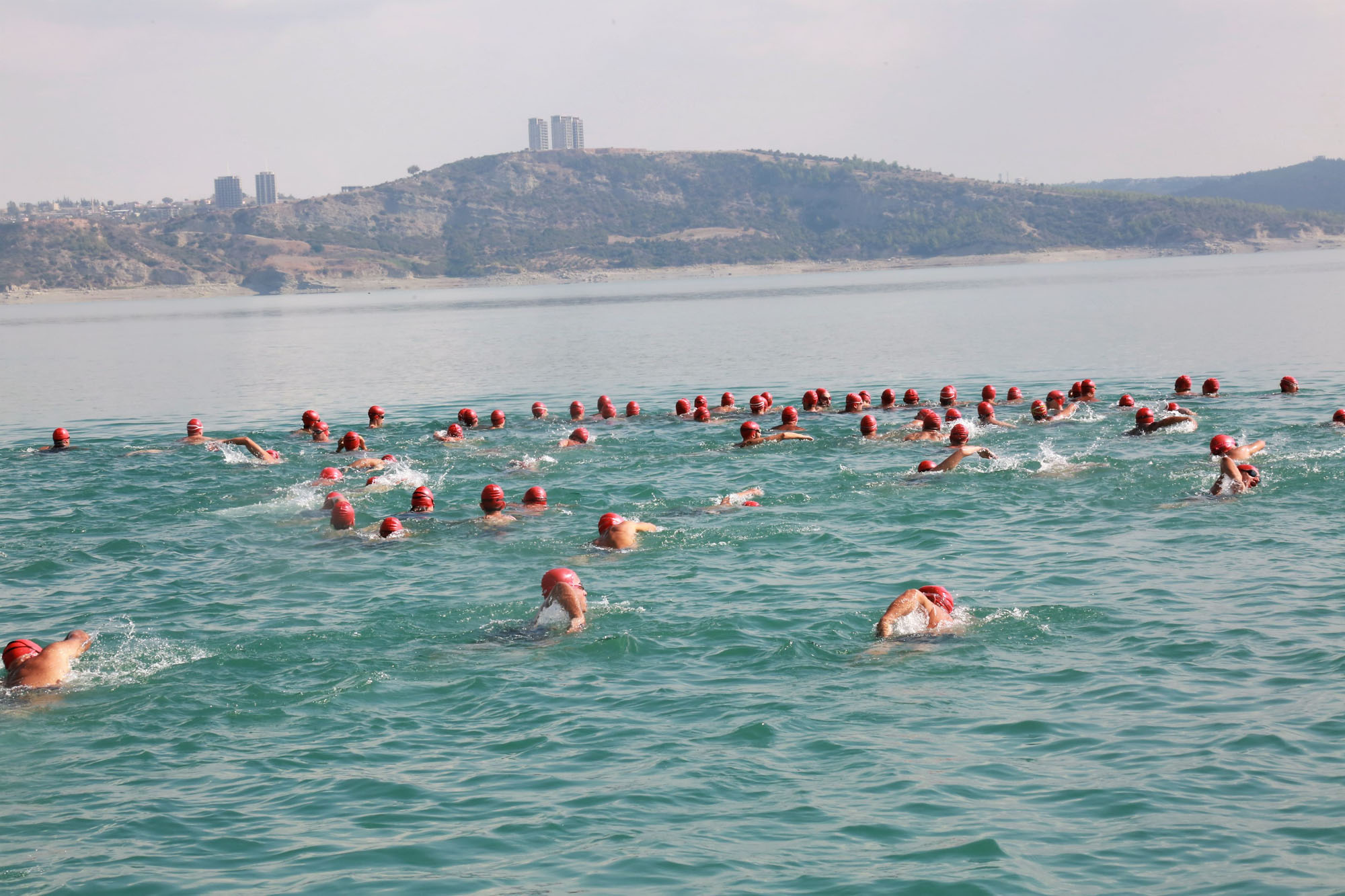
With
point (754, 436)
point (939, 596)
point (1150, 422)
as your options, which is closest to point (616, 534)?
point (939, 596)

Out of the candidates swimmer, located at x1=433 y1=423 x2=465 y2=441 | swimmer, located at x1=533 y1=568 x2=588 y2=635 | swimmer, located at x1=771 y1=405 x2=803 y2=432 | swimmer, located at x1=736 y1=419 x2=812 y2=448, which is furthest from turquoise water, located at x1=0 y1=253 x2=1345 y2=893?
swimmer, located at x1=736 y1=419 x2=812 y2=448

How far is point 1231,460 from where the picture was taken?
20.2m

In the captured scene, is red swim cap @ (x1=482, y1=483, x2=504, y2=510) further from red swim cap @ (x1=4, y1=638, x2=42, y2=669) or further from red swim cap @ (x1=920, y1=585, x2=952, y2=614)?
red swim cap @ (x1=920, y1=585, x2=952, y2=614)

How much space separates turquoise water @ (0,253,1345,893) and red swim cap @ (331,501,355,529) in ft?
2.70

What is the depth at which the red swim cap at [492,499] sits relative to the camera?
2019cm

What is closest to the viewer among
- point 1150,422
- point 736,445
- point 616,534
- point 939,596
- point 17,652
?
point 17,652

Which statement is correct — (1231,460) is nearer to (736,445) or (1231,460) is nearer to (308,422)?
(736,445)

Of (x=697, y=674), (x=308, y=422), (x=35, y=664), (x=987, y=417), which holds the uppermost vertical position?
(x=308, y=422)

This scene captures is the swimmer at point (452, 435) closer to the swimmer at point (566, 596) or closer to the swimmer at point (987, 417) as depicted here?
the swimmer at point (987, 417)

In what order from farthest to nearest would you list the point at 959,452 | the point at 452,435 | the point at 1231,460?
the point at 452,435 → the point at 959,452 → the point at 1231,460

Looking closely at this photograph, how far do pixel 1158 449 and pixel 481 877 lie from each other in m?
19.8

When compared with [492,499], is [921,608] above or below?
below

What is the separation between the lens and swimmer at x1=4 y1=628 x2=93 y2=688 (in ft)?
42.3

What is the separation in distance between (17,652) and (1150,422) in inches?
887
